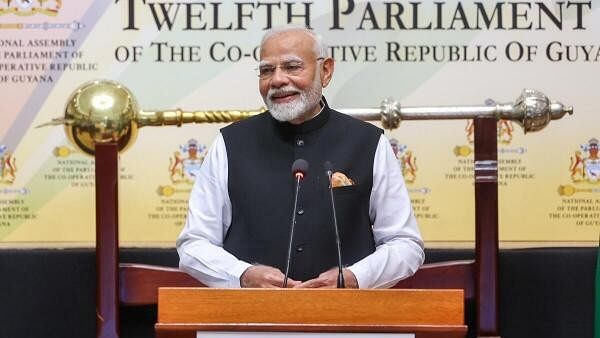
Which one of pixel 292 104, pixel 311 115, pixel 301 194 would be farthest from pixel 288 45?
pixel 301 194

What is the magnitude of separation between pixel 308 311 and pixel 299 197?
34.0 inches

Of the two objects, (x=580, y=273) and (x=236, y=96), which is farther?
(x=236, y=96)

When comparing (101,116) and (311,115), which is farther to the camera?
(101,116)

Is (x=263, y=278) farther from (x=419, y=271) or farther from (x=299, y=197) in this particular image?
(x=419, y=271)

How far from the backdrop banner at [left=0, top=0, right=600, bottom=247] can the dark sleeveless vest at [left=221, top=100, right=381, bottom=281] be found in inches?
44.2

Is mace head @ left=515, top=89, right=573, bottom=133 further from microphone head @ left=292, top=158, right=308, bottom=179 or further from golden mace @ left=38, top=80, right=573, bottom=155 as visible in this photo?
microphone head @ left=292, top=158, right=308, bottom=179

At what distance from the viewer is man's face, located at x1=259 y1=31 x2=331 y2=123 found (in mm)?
3527

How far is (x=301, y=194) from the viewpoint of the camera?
141 inches

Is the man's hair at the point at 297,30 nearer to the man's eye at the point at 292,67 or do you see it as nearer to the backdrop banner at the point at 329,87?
the man's eye at the point at 292,67

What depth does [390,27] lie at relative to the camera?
482 centimetres

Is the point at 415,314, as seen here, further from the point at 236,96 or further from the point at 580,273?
the point at 236,96

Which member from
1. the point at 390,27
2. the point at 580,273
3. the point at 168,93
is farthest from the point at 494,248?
the point at 168,93

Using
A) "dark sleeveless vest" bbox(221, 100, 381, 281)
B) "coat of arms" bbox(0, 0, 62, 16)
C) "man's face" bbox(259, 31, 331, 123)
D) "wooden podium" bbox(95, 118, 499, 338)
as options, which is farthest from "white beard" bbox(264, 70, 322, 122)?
"coat of arms" bbox(0, 0, 62, 16)

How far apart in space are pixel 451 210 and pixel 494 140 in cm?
94
